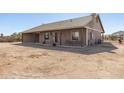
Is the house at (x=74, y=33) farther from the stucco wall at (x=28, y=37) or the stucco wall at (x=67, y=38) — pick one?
the stucco wall at (x=28, y=37)

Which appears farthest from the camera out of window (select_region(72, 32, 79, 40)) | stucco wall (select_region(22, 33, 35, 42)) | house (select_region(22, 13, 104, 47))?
stucco wall (select_region(22, 33, 35, 42))

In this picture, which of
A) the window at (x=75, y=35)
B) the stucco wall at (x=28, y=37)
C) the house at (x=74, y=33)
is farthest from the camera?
the stucco wall at (x=28, y=37)

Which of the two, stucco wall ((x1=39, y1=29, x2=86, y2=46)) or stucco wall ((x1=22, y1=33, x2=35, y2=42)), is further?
stucco wall ((x1=22, y1=33, x2=35, y2=42))

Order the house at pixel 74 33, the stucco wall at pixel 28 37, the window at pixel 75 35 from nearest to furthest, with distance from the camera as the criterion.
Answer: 1. the house at pixel 74 33
2. the window at pixel 75 35
3. the stucco wall at pixel 28 37

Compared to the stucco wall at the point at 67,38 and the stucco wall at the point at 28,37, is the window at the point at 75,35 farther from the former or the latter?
the stucco wall at the point at 28,37

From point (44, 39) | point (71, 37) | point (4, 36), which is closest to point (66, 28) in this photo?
point (71, 37)

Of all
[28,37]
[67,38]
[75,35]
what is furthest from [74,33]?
[28,37]

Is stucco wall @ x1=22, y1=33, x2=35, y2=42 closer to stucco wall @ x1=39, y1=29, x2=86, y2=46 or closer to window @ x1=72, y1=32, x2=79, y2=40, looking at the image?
stucco wall @ x1=39, y1=29, x2=86, y2=46

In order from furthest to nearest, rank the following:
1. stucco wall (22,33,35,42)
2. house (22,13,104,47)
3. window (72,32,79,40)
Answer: stucco wall (22,33,35,42)
window (72,32,79,40)
house (22,13,104,47)

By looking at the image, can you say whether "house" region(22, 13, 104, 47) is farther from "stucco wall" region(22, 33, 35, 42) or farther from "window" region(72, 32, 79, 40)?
"stucco wall" region(22, 33, 35, 42)

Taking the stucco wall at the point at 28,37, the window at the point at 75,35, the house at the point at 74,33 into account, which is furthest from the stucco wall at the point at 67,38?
the stucco wall at the point at 28,37

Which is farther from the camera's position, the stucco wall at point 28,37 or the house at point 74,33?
the stucco wall at point 28,37

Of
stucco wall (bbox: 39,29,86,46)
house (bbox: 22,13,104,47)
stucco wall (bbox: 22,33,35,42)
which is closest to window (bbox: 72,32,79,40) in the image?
house (bbox: 22,13,104,47)

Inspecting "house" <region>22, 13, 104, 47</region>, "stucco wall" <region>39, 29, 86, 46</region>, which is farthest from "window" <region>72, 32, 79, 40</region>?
"stucco wall" <region>39, 29, 86, 46</region>
